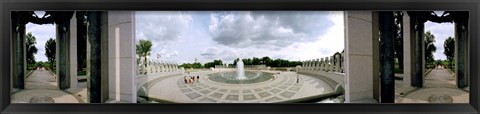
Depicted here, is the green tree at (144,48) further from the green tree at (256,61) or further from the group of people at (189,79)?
the green tree at (256,61)

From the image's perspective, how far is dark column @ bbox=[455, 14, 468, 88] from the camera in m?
1.76

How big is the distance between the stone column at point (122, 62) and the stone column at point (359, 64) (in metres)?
1.47

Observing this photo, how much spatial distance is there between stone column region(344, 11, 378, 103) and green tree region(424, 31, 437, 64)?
36 centimetres

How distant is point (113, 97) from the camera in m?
2.00

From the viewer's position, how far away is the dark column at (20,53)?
5.87ft

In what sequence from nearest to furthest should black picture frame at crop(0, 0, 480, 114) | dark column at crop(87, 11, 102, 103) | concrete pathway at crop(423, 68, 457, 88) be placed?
black picture frame at crop(0, 0, 480, 114) → concrete pathway at crop(423, 68, 457, 88) → dark column at crop(87, 11, 102, 103)

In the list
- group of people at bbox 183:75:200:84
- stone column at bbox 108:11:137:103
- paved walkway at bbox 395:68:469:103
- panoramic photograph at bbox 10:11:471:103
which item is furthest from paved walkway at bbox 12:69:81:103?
paved walkway at bbox 395:68:469:103

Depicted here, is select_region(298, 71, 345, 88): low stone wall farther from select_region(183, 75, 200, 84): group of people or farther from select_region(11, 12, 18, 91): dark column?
select_region(11, 12, 18, 91): dark column

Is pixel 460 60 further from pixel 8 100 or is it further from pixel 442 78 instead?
pixel 8 100

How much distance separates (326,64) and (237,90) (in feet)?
2.25

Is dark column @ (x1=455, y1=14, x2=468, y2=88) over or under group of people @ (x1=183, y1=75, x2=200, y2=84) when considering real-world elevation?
over

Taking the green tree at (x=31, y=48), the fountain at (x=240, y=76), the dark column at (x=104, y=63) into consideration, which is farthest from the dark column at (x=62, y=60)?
the fountain at (x=240, y=76)

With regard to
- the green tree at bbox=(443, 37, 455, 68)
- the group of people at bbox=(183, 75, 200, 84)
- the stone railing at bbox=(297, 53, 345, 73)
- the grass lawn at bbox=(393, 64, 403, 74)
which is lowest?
the group of people at bbox=(183, 75, 200, 84)

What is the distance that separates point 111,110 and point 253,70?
1028 millimetres
